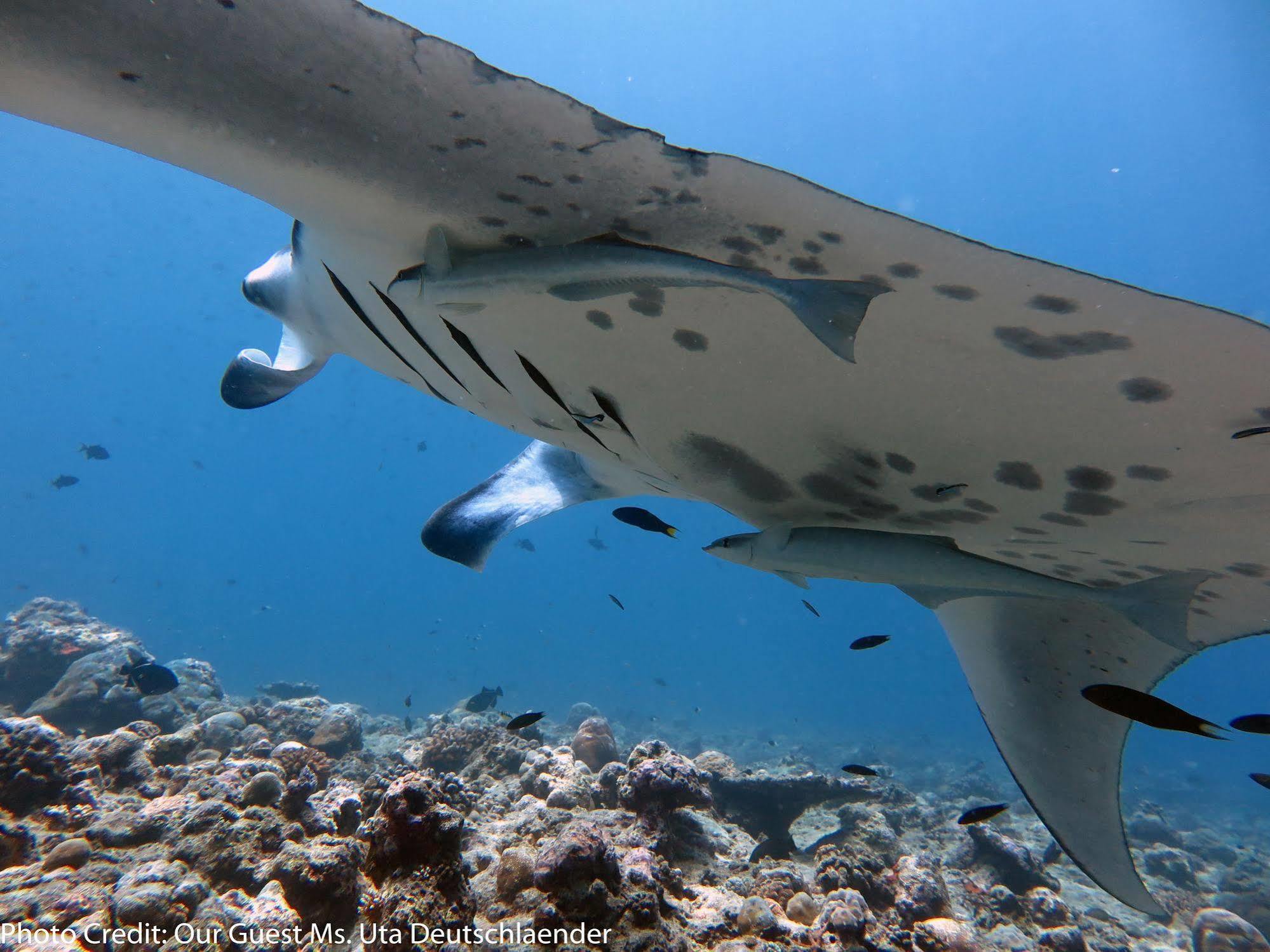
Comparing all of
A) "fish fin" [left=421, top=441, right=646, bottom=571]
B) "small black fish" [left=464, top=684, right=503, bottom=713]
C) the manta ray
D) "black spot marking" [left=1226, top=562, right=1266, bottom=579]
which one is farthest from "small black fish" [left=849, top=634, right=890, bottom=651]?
"small black fish" [left=464, top=684, right=503, bottom=713]

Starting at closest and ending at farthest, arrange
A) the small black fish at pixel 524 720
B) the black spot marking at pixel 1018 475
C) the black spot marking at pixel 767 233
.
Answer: the black spot marking at pixel 767 233
the black spot marking at pixel 1018 475
the small black fish at pixel 524 720

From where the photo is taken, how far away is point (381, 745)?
978 centimetres

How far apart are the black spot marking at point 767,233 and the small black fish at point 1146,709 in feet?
6.32

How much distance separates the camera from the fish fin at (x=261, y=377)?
2908 mm

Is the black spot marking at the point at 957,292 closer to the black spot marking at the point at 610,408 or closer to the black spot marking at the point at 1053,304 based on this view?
the black spot marking at the point at 1053,304

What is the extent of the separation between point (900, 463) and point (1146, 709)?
1289 mm

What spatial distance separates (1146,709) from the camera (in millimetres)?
2037

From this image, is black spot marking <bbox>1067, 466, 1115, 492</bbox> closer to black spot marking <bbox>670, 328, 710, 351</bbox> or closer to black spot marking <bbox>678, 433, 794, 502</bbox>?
black spot marking <bbox>678, 433, 794, 502</bbox>

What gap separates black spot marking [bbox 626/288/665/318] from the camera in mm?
1439

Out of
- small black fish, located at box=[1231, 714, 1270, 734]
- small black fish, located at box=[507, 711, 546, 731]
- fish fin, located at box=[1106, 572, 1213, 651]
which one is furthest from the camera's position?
small black fish, located at box=[507, 711, 546, 731]

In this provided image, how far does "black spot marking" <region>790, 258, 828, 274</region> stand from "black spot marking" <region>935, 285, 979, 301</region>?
0.23 m

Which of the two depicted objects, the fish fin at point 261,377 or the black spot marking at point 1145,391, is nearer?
the black spot marking at point 1145,391

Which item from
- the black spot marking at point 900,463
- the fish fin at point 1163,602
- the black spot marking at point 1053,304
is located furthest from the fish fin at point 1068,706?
the black spot marking at point 1053,304

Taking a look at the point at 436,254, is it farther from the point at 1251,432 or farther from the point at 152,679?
the point at 152,679
